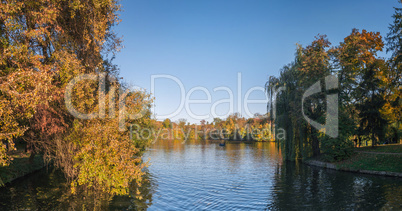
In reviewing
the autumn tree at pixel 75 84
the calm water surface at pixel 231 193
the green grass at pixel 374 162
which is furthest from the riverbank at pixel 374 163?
the autumn tree at pixel 75 84

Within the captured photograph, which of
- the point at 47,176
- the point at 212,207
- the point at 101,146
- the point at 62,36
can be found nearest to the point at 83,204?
the point at 101,146

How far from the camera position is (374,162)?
25.0 meters

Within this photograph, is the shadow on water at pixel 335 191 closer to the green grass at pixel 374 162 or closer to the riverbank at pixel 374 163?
the riverbank at pixel 374 163

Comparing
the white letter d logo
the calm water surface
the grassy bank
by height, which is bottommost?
the calm water surface

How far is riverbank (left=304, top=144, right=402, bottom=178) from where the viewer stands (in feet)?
74.8

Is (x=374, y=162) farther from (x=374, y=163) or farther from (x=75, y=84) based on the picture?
(x=75, y=84)

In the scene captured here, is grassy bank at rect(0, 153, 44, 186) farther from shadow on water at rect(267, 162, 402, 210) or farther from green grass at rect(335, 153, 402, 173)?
green grass at rect(335, 153, 402, 173)

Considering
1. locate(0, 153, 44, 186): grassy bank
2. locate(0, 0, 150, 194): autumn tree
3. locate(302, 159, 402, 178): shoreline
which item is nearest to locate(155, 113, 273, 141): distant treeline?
locate(302, 159, 402, 178): shoreline

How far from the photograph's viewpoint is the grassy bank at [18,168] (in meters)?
18.7

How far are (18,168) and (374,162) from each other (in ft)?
102

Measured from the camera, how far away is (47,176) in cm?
2241

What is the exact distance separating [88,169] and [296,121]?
2517cm

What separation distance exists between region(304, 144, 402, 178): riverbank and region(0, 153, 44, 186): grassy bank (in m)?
27.7

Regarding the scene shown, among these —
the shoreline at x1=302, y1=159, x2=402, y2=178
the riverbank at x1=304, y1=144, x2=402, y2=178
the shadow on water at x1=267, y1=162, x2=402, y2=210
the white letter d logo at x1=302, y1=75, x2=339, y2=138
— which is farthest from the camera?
the white letter d logo at x1=302, y1=75, x2=339, y2=138
